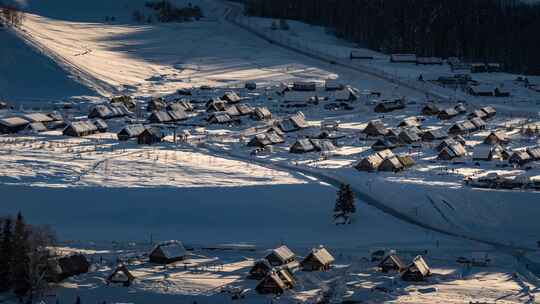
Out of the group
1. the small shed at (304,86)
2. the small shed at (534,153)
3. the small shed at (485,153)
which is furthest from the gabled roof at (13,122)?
the small shed at (534,153)

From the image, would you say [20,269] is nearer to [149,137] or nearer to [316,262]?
[316,262]

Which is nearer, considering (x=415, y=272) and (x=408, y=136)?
(x=415, y=272)

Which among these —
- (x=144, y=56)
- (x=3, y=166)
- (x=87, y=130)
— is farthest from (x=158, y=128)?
(x=144, y=56)

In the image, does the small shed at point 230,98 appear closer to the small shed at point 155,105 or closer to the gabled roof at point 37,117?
the small shed at point 155,105

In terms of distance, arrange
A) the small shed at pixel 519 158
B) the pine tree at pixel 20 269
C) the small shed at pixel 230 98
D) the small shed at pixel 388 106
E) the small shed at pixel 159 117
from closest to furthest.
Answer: the pine tree at pixel 20 269, the small shed at pixel 519 158, the small shed at pixel 159 117, the small shed at pixel 388 106, the small shed at pixel 230 98

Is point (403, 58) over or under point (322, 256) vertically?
over

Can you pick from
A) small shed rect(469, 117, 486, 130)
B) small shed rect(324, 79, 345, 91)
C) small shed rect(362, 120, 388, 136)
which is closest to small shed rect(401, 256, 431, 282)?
small shed rect(362, 120, 388, 136)

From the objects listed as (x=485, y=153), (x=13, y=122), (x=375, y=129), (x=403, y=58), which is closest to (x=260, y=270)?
(x=485, y=153)
